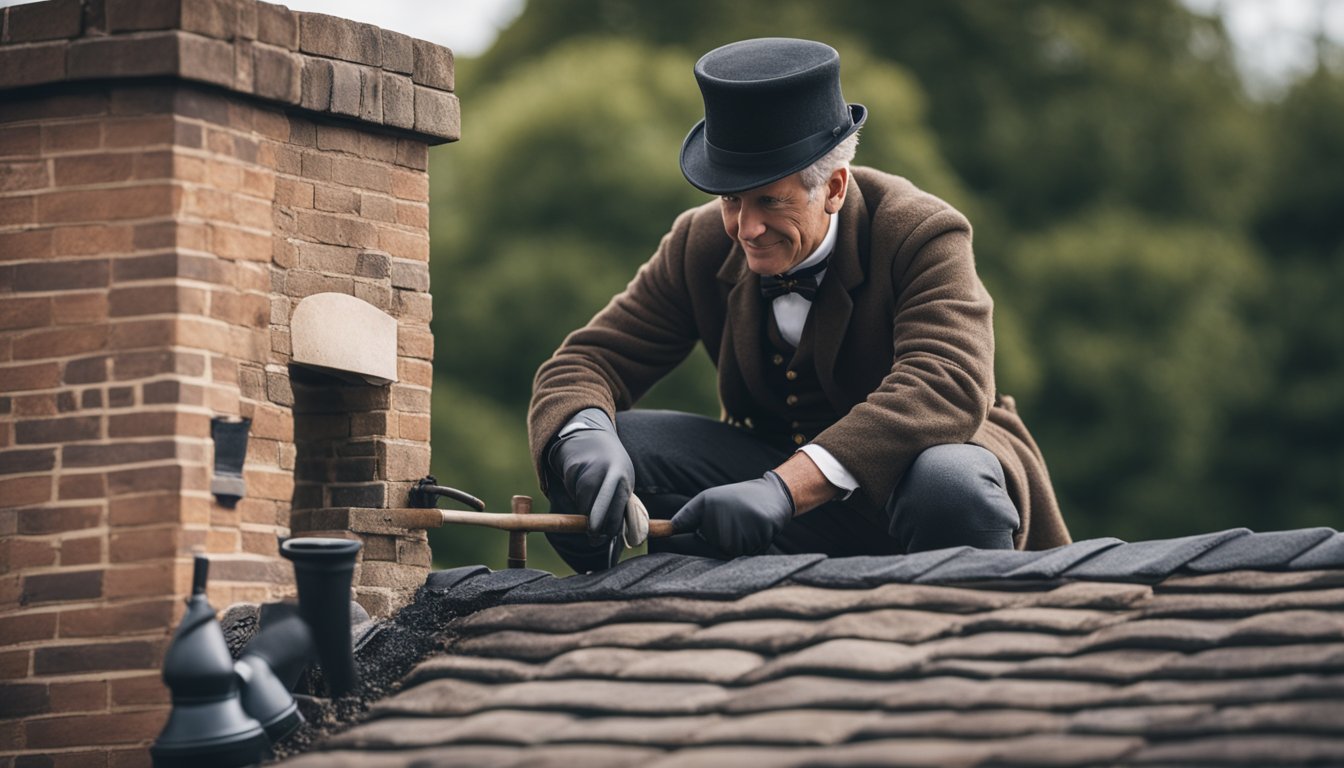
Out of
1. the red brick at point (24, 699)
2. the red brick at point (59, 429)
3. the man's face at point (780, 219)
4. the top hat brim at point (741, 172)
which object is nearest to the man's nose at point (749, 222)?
the man's face at point (780, 219)

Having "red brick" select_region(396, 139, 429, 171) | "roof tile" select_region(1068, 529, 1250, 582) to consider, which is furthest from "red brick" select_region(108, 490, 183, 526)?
"roof tile" select_region(1068, 529, 1250, 582)

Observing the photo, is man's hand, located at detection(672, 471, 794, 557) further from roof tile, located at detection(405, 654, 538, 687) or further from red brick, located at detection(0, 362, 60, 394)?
red brick, located at detection(0, 362, 60, 394)

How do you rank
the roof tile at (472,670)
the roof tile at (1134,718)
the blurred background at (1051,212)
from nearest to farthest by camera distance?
1. the roof tile at (1134,718)
2. the roof tile at (472,670)
3. the blurred background at (1051,212)

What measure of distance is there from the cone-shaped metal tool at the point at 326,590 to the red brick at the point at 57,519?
0.45m

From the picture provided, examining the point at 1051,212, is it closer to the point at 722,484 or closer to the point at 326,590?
the point at 722,484

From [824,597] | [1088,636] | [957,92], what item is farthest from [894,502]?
[957,92]

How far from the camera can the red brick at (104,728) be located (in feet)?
13.2

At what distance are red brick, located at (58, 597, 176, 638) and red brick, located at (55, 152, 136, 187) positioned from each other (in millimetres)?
970

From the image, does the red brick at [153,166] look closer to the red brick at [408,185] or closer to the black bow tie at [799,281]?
the red brick at [408,185]

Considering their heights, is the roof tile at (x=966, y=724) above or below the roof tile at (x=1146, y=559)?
below

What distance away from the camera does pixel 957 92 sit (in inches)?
681

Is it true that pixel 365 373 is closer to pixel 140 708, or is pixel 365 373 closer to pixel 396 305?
pixel 396 305

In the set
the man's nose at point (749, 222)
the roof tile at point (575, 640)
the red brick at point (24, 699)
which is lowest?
the red brick at point (24, 699)

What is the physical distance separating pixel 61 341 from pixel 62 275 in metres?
0.15
